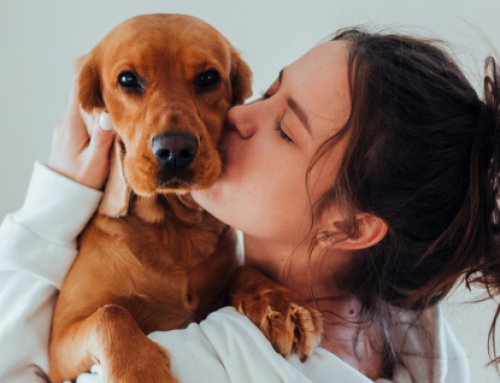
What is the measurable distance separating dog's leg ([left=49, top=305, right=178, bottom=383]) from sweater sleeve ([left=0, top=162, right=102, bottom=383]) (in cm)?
8

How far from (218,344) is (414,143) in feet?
2.46

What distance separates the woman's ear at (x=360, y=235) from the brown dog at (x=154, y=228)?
21 cm

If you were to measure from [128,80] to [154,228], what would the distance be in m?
0.50

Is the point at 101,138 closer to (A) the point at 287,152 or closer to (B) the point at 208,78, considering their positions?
(B) the point at 208,78

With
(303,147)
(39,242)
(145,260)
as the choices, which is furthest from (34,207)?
(303,147)

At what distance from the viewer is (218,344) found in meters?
1.15

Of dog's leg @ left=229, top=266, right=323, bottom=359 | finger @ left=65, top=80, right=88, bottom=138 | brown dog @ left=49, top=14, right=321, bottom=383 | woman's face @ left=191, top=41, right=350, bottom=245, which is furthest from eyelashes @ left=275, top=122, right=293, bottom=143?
finger @ left=65, top=80, right=88, bottom=138

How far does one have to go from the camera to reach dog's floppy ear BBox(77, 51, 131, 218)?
1505 mm

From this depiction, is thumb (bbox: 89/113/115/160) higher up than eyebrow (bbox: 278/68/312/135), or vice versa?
eyebrow (bbox: 278/68/312/135)

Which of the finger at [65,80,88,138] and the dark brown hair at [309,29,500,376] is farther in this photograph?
the finger at [65,80,88,138]

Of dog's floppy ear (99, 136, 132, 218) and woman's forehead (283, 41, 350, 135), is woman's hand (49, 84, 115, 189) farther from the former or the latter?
woman's forehead (283, 41, 350, 135)

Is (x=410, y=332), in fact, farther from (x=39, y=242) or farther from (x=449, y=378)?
(x=39, y=242)

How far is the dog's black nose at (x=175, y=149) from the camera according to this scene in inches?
47.9

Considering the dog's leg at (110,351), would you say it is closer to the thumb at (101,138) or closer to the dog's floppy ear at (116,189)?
the dog's floppy ear at (116,189)
